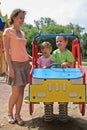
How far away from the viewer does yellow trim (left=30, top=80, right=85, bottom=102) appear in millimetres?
4629

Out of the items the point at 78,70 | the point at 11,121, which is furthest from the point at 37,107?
the point at 78,70

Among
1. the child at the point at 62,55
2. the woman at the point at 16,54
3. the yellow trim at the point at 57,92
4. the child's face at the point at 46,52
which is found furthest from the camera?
the child's face at the point at 46,52

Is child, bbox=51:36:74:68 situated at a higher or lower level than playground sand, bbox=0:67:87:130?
higher

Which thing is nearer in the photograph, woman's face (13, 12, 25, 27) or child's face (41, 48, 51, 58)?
woman's face (13, 12, 25, 27)

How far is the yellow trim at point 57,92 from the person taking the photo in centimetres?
463

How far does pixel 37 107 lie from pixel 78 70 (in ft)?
5.33

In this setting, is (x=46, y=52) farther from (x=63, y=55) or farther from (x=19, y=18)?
(x=19, y=18)

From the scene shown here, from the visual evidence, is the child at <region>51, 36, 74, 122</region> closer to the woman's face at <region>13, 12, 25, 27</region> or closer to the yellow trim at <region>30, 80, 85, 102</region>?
the woman's face at <region>13, 12, 25, 27</region>

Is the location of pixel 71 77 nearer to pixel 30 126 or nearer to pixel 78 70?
pixel 78 70

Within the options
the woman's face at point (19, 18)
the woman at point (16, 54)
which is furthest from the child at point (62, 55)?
the woman's face at point (19, 18)

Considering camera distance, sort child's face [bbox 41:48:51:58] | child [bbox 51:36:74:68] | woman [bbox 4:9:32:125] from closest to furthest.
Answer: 1. woman [bbox 4:9:32:125]
2. child [bbox 51:36:74:68]
3. child's face [bbox 41:48:51:58]

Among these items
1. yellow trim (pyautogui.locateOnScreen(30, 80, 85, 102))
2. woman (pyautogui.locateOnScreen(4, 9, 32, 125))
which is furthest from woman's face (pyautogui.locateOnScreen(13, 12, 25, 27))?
yellow trim (pyautogui.locateOnScreen(30, 80, 85, 102))

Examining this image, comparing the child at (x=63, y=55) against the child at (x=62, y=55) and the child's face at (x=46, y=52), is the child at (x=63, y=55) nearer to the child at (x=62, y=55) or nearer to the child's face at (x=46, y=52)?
the child at (x=62, y=55)

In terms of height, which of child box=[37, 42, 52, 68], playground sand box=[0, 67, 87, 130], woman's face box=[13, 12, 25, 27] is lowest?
playground sand box=[0, 67, 87, 130]
